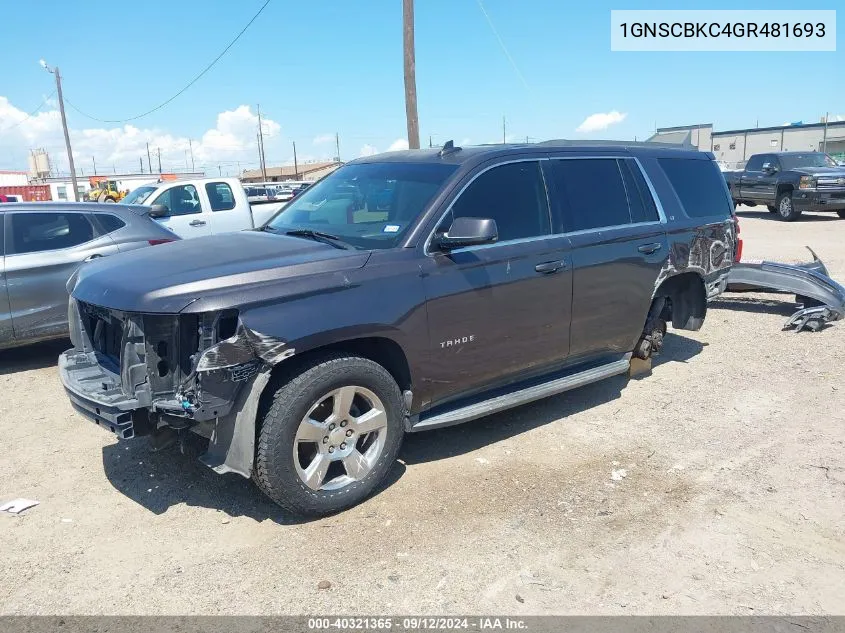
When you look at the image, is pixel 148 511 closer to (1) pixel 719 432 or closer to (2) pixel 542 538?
(2) pixel 542 538

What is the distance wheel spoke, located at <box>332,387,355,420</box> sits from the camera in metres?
3.70

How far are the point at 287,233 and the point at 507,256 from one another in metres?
1.46

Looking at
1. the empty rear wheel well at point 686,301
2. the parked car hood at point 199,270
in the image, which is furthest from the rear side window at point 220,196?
the empty rear wheel well at point 686,301

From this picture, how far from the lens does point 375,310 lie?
12.3 feet

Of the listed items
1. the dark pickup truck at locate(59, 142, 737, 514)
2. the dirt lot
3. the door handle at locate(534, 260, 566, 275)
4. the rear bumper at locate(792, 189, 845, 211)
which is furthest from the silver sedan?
the rear bumper at locate(792, 189, 845, 211)

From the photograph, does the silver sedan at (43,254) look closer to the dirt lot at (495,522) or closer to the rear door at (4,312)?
the rear door at (4,312)

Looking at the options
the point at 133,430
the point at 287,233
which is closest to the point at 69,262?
the point at 287,233

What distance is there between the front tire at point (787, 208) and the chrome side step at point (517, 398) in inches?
674

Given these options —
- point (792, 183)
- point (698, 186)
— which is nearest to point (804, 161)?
point (792, 183)

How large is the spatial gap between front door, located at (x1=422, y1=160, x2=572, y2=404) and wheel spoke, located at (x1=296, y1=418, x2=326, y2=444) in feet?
A: 2.42

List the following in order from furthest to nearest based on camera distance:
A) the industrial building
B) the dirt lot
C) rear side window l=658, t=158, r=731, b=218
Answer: the industrial building, rear side window l=658, t=158, r=731, b=218, the dirt lot

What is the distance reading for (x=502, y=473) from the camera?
4.32 m

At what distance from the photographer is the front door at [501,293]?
410cm

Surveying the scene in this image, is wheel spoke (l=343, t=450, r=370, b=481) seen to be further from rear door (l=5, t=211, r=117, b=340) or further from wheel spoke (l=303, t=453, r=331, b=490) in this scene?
rear door (l=5, t=211, r=117, b=340)
